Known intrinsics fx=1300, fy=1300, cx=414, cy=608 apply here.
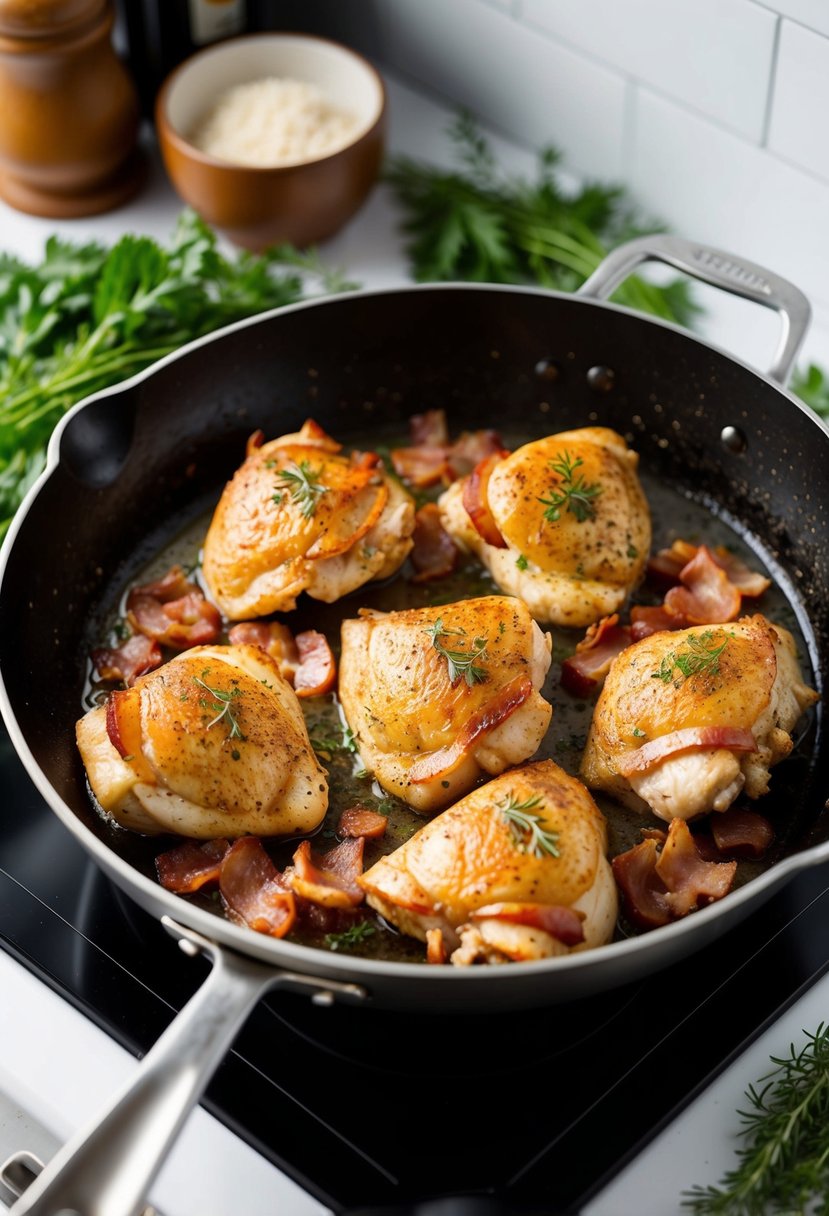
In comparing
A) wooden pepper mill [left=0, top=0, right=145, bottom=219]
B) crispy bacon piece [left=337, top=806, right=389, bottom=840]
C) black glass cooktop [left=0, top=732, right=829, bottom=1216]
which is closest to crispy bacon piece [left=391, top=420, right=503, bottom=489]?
crispy bacon piece [left=337, top=806, right=389, bottom=840]

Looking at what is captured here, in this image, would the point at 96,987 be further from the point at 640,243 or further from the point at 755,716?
the point at 640,243

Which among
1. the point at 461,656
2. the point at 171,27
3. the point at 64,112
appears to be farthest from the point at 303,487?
the point at 171,27

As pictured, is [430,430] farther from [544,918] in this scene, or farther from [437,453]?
[544,918]

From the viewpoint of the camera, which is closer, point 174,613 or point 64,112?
point 174,613

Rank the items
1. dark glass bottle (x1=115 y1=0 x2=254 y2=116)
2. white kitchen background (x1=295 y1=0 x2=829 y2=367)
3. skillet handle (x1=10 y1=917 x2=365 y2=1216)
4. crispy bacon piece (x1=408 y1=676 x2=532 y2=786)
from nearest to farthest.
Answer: skillet handle (x1=10 y1=917 x2=365 y2=1216), crispy bacon piece (x1=408 y1=676 x2=532 y2=786), white kitchen background (x1=295 y1=0 x2=829 y2=367), dark glass bottle (x1=115 y1=0 x2=254 y2=116)

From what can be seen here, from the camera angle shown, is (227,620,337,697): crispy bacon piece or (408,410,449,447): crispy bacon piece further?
(408,410,449,447): crispy bacon piece

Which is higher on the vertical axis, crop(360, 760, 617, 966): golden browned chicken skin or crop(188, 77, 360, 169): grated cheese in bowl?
crop(188, 77, 360, 169): grated cheese in bowl

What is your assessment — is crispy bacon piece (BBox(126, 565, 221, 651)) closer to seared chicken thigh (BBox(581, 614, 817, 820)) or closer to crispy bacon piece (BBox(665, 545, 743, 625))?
seared chicken thigh (BBox(581, 614, 817, 820))
